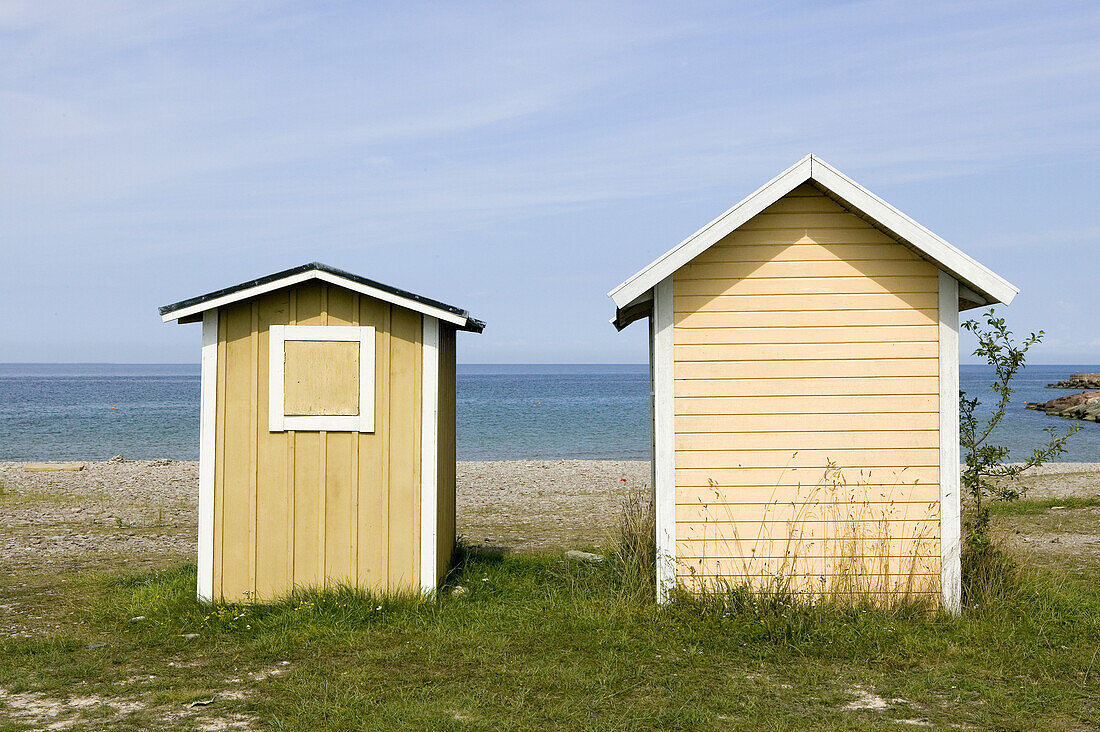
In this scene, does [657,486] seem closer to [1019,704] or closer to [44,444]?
[1019,704]

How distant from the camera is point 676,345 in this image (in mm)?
8078

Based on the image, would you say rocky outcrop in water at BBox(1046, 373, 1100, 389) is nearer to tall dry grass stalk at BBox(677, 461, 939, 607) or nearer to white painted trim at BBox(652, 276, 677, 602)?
tall dry grass stalk at BBox(677, 461, 939, 607)

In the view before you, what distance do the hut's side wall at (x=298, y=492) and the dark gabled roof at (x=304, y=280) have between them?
21 centimetres

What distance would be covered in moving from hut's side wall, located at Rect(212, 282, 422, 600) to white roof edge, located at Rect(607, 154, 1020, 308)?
2.48m

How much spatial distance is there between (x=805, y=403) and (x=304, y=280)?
4.36 meters

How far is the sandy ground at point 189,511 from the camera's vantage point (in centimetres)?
1230

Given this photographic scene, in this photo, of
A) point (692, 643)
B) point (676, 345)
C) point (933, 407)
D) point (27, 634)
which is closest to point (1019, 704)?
point (692, 643)

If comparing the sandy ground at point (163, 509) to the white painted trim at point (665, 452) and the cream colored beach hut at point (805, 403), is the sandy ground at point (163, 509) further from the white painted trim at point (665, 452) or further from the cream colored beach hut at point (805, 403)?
the cream colored beach hut at point (805, 403)

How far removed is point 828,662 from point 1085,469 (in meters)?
21.5

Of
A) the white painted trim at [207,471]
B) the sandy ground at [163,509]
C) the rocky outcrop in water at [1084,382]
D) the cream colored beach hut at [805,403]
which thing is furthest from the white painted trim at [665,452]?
the rocky outcrop in water at [1084,382]

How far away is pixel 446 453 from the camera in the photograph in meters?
9.42

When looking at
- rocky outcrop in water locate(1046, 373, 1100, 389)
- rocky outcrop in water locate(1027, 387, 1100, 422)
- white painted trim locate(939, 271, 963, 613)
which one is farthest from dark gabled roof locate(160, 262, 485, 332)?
rocky outcrop in water locate(1046, 373, 1100, 389)

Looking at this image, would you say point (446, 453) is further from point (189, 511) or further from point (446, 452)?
point (189, 511)

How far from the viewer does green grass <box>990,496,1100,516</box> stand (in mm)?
15594
